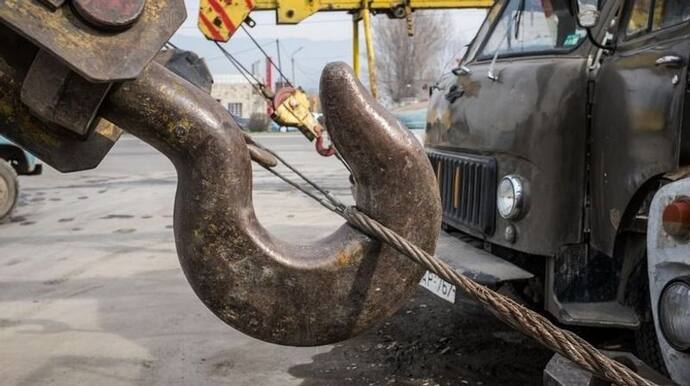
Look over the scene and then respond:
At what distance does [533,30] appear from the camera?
4176 millimetres

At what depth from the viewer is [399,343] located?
4.56m

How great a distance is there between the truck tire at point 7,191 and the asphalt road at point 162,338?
1.39 meters

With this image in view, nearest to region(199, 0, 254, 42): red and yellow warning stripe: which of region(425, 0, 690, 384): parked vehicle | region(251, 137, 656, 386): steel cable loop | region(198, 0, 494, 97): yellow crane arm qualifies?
region(198, 0, 494, 97): yellow crane arm

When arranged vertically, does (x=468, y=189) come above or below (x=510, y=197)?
below

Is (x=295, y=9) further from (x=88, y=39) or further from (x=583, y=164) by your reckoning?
(x=88, y=39)

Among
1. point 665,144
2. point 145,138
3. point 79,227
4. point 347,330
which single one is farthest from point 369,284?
point 79,227

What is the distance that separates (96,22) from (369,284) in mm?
824

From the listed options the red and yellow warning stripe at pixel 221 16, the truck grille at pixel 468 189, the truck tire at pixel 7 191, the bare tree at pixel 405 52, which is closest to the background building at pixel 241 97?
the bare tree at pixel 405 52

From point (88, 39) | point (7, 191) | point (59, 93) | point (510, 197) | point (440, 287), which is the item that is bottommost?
point (7, 191)

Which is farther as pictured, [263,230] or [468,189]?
[468,189]

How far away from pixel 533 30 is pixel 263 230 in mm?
3048

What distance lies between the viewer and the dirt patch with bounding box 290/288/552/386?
3992 mm

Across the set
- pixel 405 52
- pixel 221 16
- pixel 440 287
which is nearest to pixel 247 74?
pixel 221 16

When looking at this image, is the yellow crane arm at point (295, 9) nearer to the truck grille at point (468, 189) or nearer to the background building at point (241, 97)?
the truck grille at point (468, 189)
